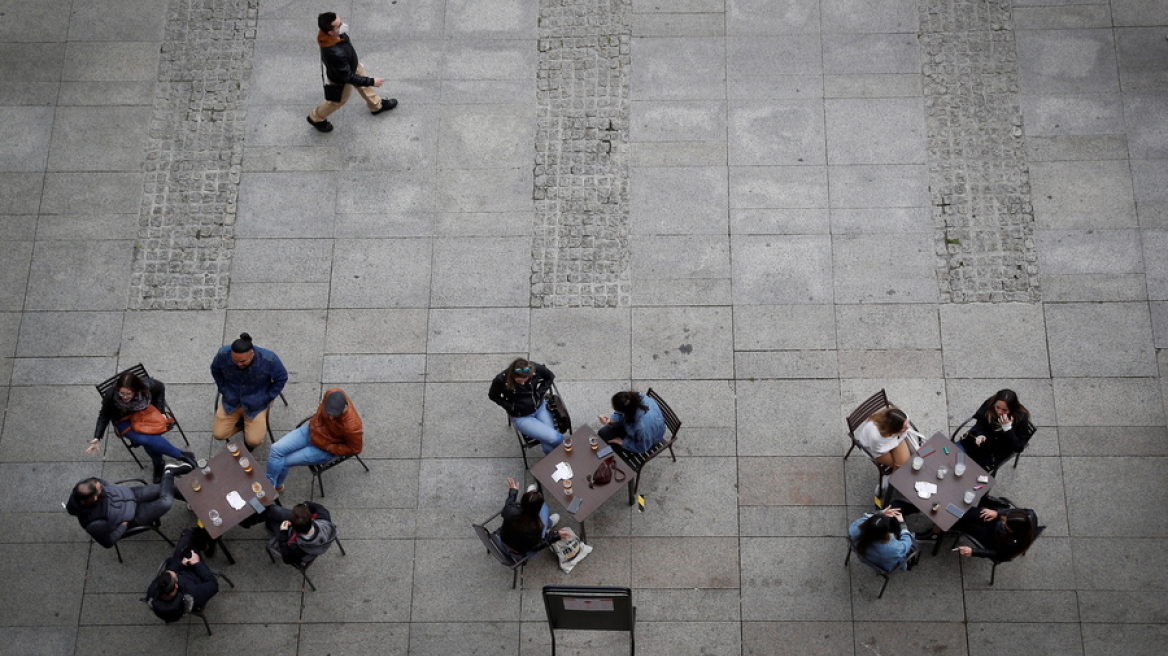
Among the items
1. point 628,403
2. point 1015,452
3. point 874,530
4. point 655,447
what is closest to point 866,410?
point 1015,452

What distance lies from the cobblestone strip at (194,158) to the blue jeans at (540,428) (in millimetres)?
4015

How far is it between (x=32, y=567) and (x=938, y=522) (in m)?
9.28

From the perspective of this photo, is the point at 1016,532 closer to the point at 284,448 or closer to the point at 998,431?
the point at 998,431

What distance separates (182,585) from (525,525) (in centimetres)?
331

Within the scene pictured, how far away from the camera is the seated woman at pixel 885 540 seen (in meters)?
10.0

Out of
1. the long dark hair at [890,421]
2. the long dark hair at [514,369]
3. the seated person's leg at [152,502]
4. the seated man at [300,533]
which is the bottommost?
the seated man at [300,533]

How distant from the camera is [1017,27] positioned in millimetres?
13578

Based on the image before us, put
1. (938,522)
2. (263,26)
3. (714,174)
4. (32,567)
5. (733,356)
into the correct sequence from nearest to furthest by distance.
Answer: (938,522) < (32,567) < (733,356) < (714,174) < (263,26)

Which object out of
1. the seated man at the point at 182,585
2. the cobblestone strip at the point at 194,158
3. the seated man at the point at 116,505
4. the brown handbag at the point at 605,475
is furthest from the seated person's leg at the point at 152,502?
the brown handbag at the point at 605,475

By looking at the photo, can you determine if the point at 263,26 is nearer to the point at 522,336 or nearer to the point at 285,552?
the point at 522,336

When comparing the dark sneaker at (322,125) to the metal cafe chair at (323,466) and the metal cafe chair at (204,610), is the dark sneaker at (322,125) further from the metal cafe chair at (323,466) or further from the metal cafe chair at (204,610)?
the metal cafe chair at (204,610)

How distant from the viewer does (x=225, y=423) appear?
1156cm

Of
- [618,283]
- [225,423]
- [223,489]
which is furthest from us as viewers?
[618,283]

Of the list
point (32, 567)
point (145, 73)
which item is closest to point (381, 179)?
point (145, 73)
